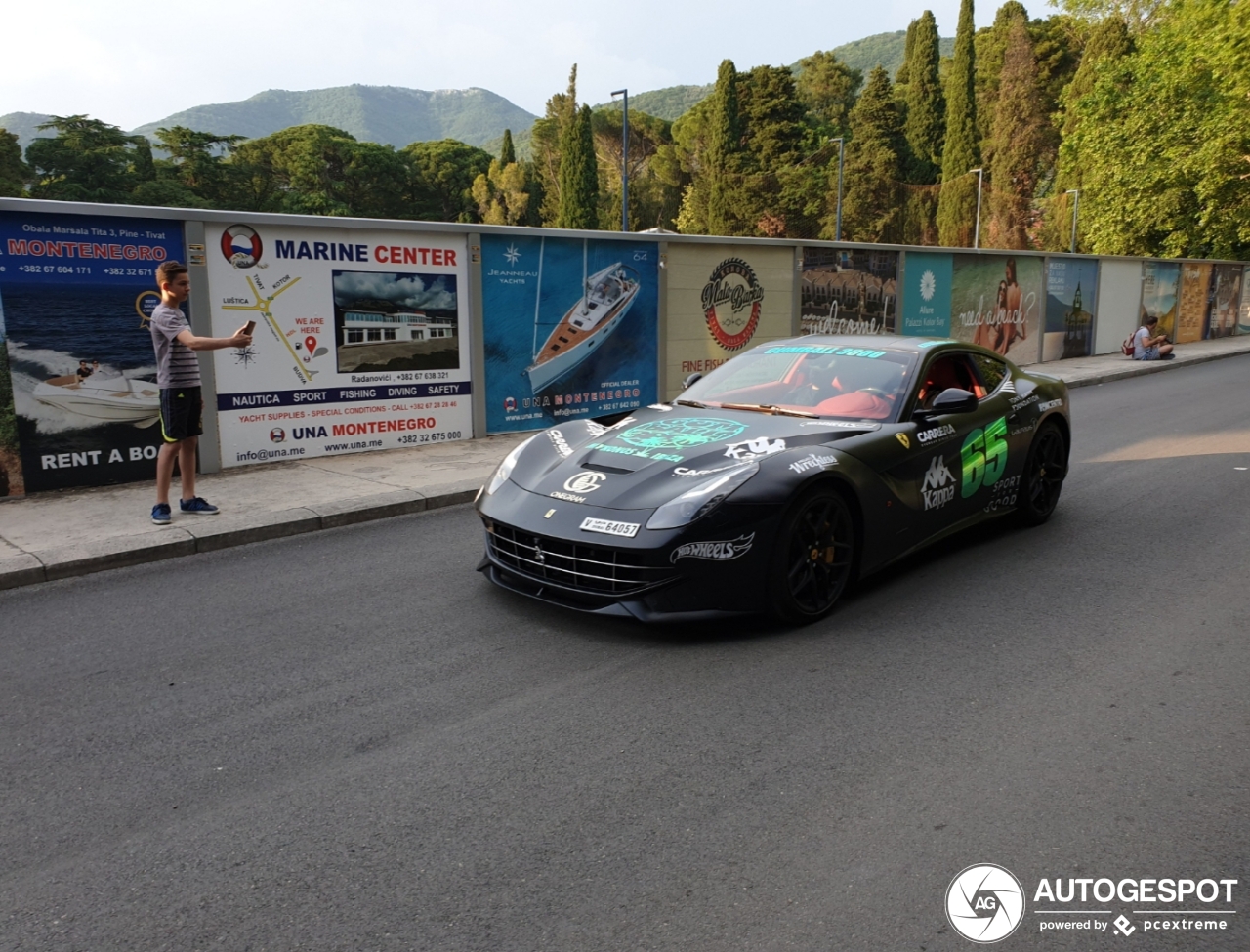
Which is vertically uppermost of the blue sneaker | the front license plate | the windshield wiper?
the windshield wiper

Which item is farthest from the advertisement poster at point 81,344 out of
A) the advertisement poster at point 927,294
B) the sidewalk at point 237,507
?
the advertisement poster at point 927,294

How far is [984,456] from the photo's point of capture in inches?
241

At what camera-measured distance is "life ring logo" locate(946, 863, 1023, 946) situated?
257 cm

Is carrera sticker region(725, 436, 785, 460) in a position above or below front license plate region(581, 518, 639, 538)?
above

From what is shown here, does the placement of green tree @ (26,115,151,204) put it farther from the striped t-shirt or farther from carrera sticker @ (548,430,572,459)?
carrera sticker @ (548,430,572,459)

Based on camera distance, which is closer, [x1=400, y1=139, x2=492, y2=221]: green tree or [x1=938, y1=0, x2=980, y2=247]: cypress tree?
[x1=938, y1=0, x2=980, y2=247]: cypress tree

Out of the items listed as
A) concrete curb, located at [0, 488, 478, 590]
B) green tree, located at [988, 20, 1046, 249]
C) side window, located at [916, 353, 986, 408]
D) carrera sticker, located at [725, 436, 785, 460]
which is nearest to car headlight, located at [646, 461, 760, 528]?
carrera sticker, located at [725, 436, 785, 460]

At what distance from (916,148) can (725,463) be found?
242 feet

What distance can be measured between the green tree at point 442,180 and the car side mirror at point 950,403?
82163 mm

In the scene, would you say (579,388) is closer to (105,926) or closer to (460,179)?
(105,926)

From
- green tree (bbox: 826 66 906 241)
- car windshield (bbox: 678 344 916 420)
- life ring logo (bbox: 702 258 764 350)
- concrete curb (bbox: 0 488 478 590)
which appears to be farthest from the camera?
green tree (bbox: 826 66 906 241)

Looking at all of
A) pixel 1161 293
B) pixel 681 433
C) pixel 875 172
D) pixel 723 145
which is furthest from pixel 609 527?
pixel 875 172

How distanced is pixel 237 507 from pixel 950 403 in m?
4.98

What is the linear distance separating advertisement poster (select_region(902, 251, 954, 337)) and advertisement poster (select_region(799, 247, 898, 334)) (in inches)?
15.8
